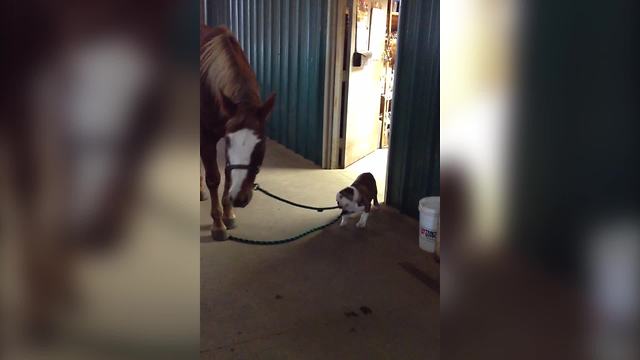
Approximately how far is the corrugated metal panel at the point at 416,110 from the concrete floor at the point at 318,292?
26 centimetres

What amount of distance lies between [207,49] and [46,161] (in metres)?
2.54

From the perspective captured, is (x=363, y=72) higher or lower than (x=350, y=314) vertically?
higher

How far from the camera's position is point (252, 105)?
253 cm

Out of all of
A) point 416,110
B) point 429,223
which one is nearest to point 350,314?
point 429,223

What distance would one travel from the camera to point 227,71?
266 cm

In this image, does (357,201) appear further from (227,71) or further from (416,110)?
(227,71)

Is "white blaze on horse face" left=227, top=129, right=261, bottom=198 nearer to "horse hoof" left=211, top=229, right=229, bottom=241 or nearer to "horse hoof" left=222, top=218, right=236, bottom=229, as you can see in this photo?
"horse hoof" left=211, top=229, right=229, bottom=241

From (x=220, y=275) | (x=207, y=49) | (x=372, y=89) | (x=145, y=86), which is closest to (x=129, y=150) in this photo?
(x=145, y=86)

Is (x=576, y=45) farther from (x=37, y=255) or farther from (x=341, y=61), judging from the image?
(x=341, y=61)

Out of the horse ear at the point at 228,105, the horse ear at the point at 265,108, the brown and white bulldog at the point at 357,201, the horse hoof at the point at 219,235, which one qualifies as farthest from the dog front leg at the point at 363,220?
the horse ear at the point at 228,105

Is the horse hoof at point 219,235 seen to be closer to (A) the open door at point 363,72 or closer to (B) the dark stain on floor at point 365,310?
(B) the dark stain on floor at point 365,310

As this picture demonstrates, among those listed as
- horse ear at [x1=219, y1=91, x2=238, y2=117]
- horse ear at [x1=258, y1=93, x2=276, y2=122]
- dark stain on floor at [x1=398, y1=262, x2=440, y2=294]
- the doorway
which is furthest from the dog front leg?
horse ear at [x1=219, y1=91, x2=238, y2=117]

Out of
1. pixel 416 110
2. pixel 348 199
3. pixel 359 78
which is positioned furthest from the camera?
pixel 359 78

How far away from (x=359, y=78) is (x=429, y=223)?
7.00 ft
